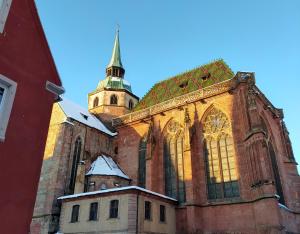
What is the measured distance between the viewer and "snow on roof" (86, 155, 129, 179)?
77.9 feet

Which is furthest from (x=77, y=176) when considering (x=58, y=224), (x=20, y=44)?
(x=20, y=44)

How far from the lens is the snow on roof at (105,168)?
935 inches

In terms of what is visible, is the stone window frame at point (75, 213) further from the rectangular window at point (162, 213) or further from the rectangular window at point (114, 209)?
the rectangular window at point (162, 213)

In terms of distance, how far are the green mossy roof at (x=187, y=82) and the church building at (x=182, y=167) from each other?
0.51 ft

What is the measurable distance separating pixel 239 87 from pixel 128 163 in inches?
465

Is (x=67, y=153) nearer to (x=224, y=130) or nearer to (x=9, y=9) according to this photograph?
(x=224, y=130)

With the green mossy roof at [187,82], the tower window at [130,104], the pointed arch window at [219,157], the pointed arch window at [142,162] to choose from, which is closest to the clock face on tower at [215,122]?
the pointed arch window at [219,157]

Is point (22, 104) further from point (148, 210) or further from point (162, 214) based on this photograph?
point (162, 214)

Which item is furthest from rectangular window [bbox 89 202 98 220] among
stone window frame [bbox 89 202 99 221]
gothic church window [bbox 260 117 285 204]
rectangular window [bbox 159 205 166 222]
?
gothic church window [bbox 260 117 285 204]

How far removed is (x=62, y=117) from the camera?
2514 cm

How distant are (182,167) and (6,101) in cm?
1721

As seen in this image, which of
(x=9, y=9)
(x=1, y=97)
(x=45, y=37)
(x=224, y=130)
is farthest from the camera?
(x=224, y=130)

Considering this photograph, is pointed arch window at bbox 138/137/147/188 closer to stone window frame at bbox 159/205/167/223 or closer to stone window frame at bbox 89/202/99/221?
stone window frame at bbox 159/205/167/223

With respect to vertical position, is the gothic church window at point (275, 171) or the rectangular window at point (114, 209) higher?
the gothic church window at point (275, 171)
